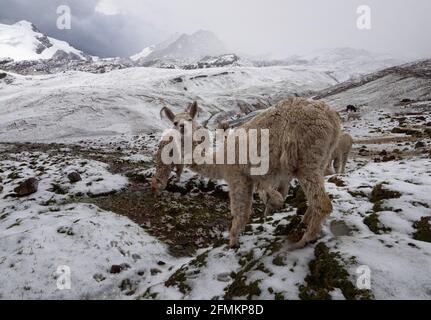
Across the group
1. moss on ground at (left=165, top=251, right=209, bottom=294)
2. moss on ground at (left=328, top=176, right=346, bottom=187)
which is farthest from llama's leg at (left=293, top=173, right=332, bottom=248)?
moss on ground at (left=328, top=176, right=346, bottom=187)

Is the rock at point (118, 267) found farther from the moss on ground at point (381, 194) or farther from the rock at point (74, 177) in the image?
the rock at point (74, 177)

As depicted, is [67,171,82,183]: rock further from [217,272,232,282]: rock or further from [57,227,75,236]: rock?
[217,272,232,282]: rock

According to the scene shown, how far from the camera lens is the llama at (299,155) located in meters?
6.52

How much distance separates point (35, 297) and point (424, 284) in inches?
270

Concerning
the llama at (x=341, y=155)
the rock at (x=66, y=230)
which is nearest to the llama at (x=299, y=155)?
the rock at (x=66, y=230)

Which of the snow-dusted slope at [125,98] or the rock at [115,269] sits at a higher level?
the snow-dusted slope at [125,98]

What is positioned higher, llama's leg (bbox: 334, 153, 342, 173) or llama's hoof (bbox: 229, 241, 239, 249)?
llama's leg (bbox: 334, 153, 342, 173)

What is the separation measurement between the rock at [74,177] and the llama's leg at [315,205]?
10.2m

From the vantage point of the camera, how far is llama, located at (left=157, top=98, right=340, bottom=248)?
6516 millimetres

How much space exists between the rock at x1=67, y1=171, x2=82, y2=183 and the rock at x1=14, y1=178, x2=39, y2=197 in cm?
139

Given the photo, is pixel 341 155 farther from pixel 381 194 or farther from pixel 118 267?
pixel 118 267
